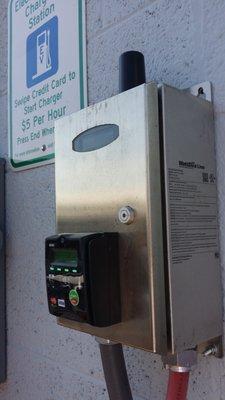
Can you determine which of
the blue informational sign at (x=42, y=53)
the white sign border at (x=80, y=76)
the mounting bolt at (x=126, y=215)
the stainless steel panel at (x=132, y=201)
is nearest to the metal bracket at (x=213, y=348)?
the stainless steel panel at (x=132, y=201)

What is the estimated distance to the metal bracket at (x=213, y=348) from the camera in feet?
2.14

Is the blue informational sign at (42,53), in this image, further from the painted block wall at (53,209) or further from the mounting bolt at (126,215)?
the mounting bolt at (126,215)

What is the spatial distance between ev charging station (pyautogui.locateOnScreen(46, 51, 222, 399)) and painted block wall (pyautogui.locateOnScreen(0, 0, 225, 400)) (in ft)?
0.20

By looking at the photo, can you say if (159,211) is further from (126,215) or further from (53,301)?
(53,301)

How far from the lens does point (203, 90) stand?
683 mm

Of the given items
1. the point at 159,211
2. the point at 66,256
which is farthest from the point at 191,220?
the point at 66,256

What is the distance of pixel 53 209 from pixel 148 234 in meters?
0.51

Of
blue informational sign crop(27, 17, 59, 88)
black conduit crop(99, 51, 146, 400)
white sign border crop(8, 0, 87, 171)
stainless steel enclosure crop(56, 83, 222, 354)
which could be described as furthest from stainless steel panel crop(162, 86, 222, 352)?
blue informational sign crop(27, 17, 59, 88)

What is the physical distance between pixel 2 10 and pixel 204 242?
108 centimetres

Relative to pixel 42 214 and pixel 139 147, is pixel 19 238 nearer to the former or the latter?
pixel 42 214

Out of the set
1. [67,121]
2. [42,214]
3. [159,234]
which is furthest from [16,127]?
[159,234]

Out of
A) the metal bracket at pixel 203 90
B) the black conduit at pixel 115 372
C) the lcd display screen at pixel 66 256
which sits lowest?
the black conduit at pixel 115 372

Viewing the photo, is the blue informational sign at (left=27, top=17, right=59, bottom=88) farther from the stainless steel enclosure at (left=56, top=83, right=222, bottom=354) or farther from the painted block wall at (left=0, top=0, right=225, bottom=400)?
the stainless steel enclosure at (left=56, top=83, right=222, bottom=354)

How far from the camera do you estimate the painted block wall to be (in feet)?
2.23
